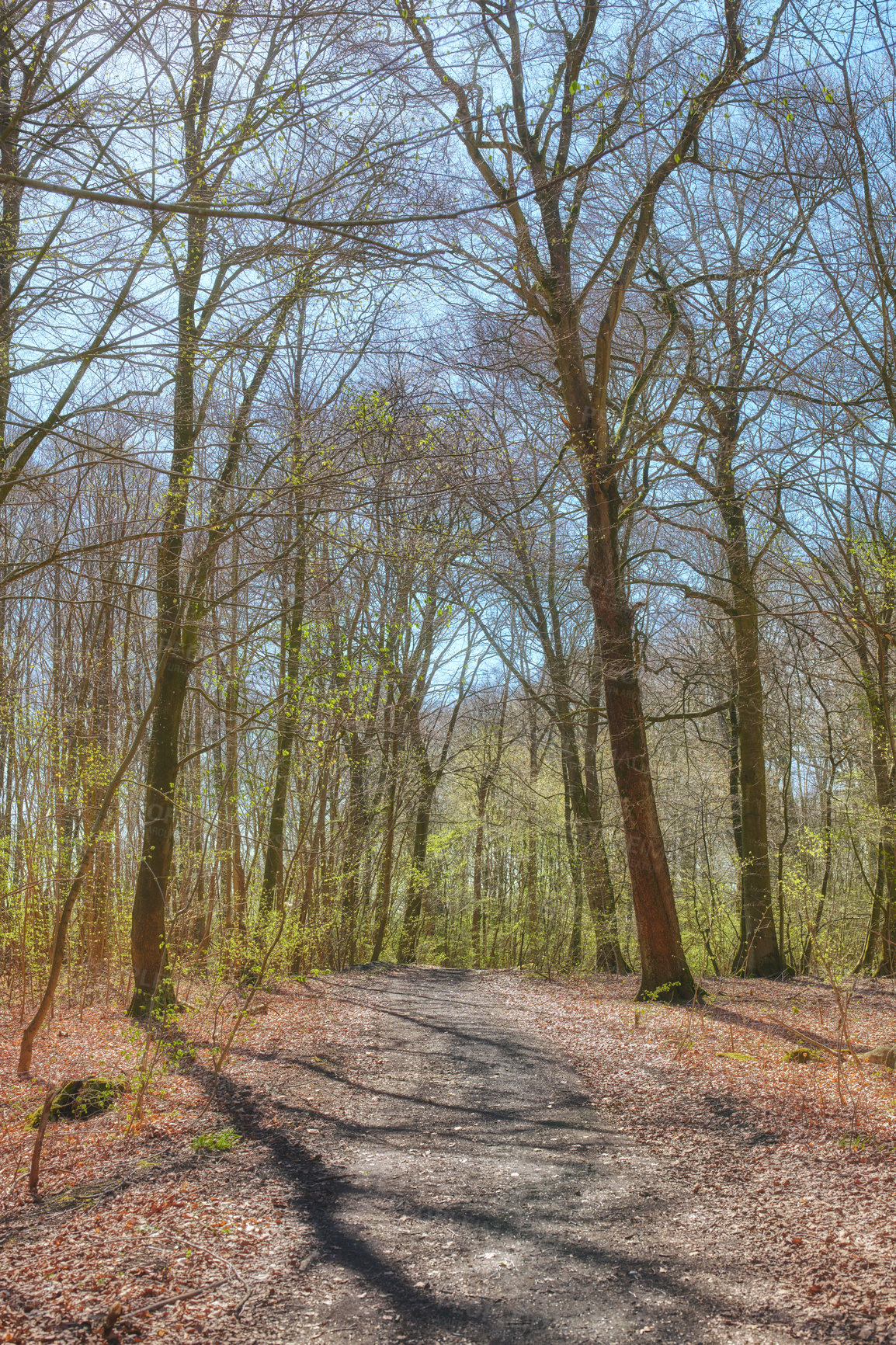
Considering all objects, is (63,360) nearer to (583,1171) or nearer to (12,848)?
(583,1171)

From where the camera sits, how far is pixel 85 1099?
5.38 m

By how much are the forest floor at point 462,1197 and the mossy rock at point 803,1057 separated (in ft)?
0.23

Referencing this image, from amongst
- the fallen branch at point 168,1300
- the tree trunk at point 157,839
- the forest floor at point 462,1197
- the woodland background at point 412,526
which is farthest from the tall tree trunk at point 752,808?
the fallen branch at point 168,1300

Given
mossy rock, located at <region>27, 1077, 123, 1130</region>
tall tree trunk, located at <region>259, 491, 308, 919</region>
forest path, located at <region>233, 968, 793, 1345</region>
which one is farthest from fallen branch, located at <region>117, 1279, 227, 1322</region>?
tall tree trunk, located at <region>259, 491, 308, 919</region>

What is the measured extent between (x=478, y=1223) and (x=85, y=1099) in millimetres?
3210

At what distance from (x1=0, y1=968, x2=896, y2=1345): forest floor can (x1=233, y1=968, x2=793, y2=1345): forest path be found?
0.05 ft

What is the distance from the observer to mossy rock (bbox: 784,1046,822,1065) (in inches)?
233

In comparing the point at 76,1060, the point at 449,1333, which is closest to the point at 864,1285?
the point at 449,1333

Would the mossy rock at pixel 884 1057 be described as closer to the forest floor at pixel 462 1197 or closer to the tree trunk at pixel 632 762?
the forest floor at pixel 462 1197

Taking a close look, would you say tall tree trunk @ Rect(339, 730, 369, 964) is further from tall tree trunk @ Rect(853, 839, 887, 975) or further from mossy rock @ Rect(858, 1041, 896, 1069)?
mossy rock @ Rect(858, 1041, 896, 1069)

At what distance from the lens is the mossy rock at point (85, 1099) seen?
531 cm

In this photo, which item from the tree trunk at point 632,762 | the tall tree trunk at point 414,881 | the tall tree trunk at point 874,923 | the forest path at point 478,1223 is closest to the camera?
the forest path at point 478,1223

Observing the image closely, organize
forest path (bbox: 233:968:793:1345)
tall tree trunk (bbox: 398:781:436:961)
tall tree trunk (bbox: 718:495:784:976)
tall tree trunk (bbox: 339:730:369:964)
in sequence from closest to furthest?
forest path (bbox: 233:968:793:1345)
tall tree trunk (bbox: 718:495:784:976)
tall tree trunk (bbox: 339:730:369:964)
tall tree trunk (bbox: 398:781:436:961)

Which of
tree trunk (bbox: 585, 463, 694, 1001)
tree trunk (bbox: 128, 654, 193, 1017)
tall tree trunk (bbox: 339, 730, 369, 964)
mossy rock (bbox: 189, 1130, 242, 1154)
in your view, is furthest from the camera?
tall tree trunk (bbox: 339, 730, 369, 964)
